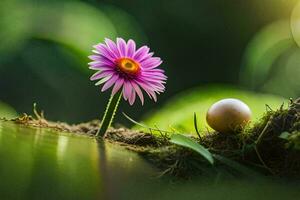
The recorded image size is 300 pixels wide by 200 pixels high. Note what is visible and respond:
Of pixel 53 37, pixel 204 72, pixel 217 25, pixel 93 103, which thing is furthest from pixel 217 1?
pixel 53 37

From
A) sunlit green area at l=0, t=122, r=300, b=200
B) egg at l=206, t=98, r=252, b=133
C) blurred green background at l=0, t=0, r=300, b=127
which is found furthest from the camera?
blurred green background at l=0, t=0, r=300, b=127

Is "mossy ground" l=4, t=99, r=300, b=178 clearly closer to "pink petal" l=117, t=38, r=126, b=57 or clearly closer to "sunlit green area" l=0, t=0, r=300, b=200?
"sunlit green area" l=0, t=0, r=300, b=200

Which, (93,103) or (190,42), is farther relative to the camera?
(190,42)

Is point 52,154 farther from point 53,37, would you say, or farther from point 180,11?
point 180,11

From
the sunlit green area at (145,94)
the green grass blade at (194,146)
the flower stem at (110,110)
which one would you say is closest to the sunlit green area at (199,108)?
the sunlit green area at (145,94)

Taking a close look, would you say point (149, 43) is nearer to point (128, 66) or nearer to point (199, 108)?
point (199, 108)

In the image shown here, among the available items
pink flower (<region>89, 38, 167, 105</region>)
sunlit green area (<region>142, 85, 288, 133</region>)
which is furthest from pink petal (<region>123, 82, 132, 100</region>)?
sunlit green area (<region>142, 85, 288, 133</region>)

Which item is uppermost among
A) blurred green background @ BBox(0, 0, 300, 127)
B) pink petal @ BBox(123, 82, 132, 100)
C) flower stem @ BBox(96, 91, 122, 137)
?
blurred green background @ BBox(0, 0, 300, 127)

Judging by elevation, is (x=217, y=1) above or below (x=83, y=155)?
Result: above
